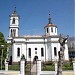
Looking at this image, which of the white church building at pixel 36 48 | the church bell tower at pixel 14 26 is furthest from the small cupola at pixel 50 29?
the church bell tower at pixel 14 26

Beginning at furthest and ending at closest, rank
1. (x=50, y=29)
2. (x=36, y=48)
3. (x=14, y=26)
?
(x=14, y=26)
(x=50, y=29)
(x=36, y=48)

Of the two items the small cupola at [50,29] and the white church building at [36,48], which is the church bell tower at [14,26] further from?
the small cupola at [50,29]

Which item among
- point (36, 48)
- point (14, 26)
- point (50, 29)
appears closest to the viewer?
point (36, 48)

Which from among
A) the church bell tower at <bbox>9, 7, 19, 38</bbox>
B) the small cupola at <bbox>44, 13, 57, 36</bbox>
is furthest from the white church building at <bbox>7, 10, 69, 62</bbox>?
the church bell tower at <bbox>9, 7, 19, 38</bbox>

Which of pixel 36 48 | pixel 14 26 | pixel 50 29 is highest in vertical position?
pixel 14 26

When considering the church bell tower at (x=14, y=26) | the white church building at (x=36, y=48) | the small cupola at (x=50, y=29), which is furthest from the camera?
the church bell tower at (x=14, y=26)

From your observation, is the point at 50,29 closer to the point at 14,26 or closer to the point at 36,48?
the point at 36,48

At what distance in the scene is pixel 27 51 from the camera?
38.9m

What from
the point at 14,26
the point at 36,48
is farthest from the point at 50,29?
the point at 14,26

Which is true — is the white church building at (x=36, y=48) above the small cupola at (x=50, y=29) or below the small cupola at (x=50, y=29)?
below

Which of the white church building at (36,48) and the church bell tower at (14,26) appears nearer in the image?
the white church building at (36,48)

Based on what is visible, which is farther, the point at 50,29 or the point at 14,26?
the point at 14,26

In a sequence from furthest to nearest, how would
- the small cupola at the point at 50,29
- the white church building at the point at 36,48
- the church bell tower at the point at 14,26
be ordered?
the church bell tower at the point at 14,26
the small cupola at the point at 50,29
the white church building at the point at 36,48

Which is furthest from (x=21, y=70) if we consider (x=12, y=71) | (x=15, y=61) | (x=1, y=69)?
(x=15, y=61)
